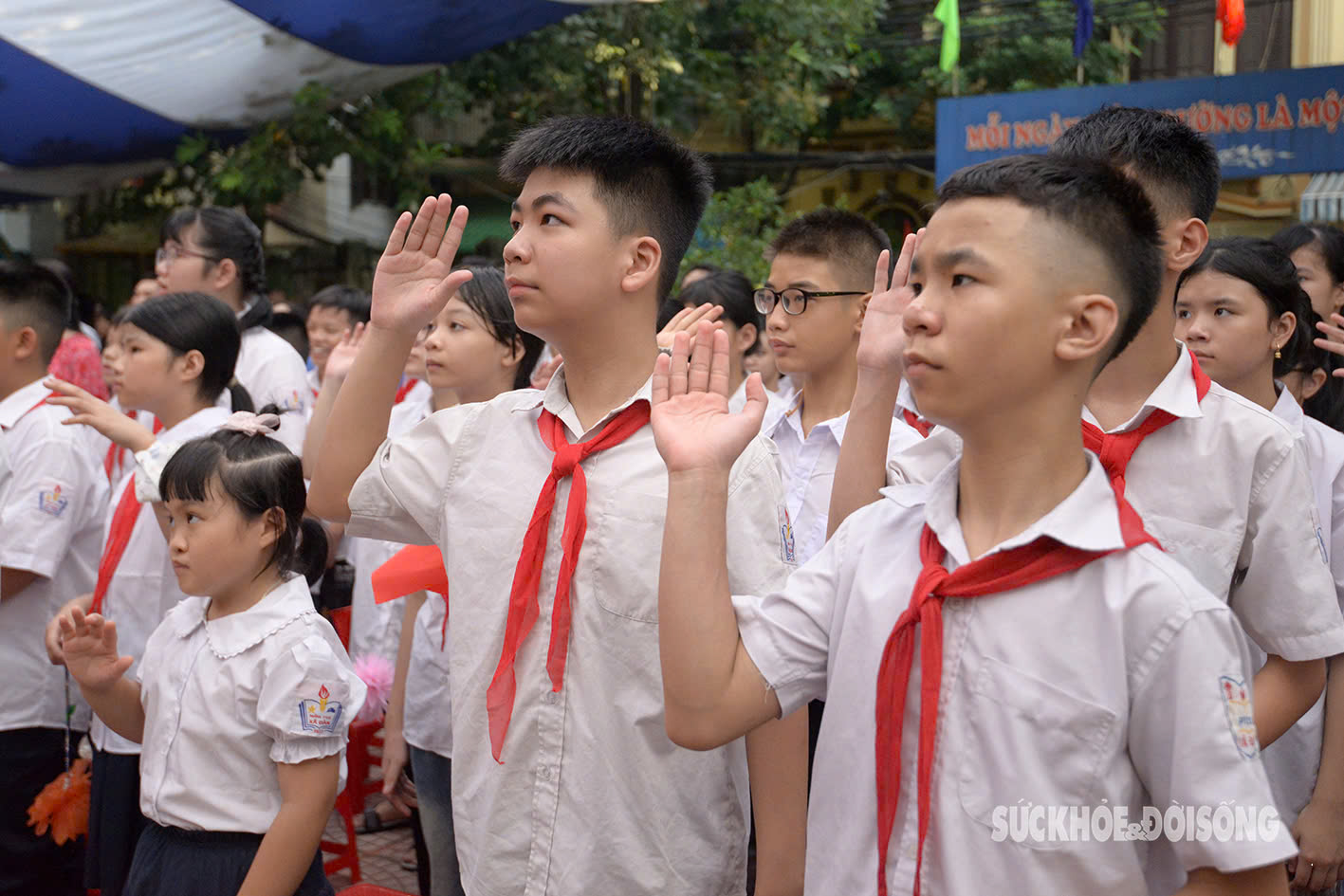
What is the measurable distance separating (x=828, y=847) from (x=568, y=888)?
0.50 meters

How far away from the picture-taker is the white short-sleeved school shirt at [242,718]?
2623 millimetres

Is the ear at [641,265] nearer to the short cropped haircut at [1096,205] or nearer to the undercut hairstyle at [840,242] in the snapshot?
the short cropped haircut at [1096,205]

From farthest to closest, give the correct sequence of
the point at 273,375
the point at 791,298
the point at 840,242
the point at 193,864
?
the point at 273,375, the point at 840,242, the point at 791,298, the point at 193,864

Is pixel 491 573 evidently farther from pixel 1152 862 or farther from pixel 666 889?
pixel 1152 862

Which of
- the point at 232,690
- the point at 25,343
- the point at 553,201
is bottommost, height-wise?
the point at 232,690

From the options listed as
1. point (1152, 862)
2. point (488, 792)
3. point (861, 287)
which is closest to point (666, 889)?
point (488, 792)

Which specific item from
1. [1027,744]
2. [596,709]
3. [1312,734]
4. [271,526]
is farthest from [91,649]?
[1312,734]

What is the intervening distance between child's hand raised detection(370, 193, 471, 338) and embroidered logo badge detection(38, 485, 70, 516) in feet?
6.33

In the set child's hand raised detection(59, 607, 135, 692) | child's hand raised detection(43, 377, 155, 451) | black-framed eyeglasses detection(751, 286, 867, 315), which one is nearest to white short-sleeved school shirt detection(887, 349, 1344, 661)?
black-framed eyeglasses detection(751, 286, 867, 315)

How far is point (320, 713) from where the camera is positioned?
263 centimetres

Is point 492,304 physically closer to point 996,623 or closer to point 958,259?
point 958,259

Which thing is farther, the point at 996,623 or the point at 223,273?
the point at 223,273

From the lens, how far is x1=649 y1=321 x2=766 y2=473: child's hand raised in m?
1.64

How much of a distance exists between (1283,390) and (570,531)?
1.84m
